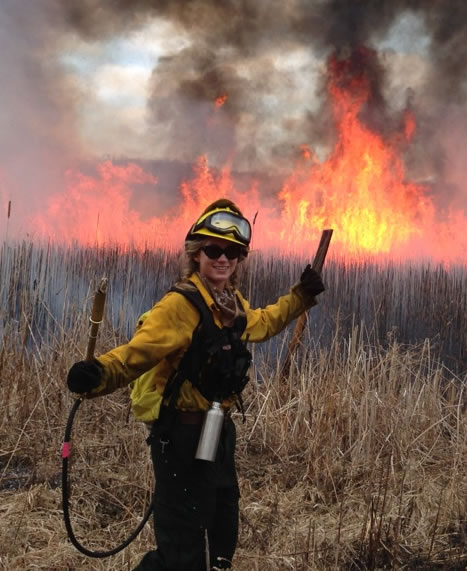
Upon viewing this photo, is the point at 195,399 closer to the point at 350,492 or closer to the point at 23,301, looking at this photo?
the point at 350,492

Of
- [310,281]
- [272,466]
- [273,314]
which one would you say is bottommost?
[272,466]

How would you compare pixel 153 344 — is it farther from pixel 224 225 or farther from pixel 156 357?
pixel 224 225

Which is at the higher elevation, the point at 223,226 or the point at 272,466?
the point at 223,226

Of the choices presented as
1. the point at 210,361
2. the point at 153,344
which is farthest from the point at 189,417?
the point at 153,344

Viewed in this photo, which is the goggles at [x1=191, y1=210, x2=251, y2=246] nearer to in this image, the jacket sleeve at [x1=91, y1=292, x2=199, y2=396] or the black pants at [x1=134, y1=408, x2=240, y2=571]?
the jacket sleeve at [x1=91, y1=292, x2=199, y2=396]

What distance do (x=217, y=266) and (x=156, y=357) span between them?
0.58 m

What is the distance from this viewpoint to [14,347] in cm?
643

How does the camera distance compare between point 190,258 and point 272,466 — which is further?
point 272,466

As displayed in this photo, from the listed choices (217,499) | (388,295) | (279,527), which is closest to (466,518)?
(279,527)

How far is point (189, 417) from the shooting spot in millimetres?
2682

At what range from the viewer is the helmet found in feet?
9.50

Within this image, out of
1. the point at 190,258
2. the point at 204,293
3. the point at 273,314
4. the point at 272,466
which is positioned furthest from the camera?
the point at 272,466

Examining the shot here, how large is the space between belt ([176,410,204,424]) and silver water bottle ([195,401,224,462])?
0.06 m

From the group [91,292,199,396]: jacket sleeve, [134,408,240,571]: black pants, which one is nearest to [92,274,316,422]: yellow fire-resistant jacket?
[91,292,199,396]: jacket sleeve
